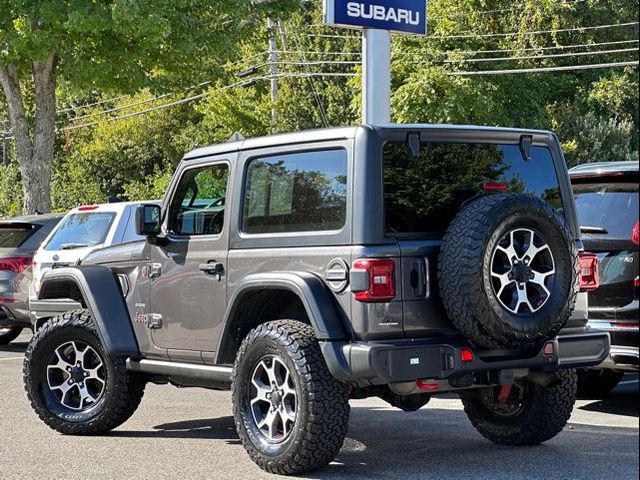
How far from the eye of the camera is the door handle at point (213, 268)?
734 centimetres

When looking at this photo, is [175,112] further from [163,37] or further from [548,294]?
[548,294]

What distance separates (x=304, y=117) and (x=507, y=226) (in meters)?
36.3

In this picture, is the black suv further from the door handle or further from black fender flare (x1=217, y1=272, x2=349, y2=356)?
the door handle

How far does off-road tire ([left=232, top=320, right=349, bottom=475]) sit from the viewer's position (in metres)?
6.47

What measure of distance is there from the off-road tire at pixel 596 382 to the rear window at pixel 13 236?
7.55 metres

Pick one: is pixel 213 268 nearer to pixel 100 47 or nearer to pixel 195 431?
pixel 195 431

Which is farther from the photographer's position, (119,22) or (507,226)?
(119,22)

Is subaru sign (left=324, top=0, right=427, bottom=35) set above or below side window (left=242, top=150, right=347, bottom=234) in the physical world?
above

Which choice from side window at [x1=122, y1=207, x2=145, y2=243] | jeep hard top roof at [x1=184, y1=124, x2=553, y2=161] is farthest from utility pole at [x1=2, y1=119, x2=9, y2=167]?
jeep hard top roof at [x1=184, y1=124, x2=553, y2=161]

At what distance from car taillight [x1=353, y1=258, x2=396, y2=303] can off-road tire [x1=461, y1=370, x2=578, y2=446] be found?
1354 millimetres

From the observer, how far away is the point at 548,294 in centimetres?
645

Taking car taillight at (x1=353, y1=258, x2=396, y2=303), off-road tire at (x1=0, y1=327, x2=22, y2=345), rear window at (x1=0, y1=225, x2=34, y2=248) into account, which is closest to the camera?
car taillight at (x1=353, y1=258, x2=396, y2=303)

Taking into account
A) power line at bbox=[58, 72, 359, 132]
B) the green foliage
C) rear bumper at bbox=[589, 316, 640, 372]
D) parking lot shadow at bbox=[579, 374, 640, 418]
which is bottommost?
parking lot shadow at bbox=[579, 374, 640, 418]

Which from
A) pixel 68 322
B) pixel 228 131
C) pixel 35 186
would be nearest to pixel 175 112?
pixel 228 131
